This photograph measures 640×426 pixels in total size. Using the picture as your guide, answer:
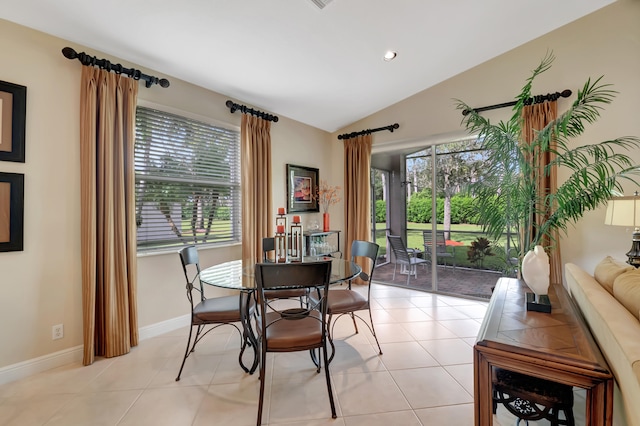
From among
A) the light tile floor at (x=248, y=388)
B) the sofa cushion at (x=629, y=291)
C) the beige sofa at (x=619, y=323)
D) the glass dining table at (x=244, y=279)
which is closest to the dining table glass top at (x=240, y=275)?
the glass dining table at (x=244, y=279)

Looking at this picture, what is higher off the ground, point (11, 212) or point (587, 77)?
point (587, 77)

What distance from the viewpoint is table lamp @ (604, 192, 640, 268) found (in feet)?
7.40

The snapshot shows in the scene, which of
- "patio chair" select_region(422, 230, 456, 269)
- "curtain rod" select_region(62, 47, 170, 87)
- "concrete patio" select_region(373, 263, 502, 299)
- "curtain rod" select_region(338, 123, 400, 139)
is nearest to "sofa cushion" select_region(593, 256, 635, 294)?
"concrete patio" select_region(373, 263, 502, 299)

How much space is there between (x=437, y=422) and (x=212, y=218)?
9.44 ft

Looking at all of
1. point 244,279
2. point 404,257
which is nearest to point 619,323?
point 244,279

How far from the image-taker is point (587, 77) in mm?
3033

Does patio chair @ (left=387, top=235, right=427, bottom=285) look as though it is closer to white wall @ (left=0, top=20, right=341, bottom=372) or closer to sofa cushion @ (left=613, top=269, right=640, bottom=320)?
sofa cushion @ (left=613, top=269, right=640, bottom=320)

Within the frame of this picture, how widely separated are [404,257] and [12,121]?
15.0ft

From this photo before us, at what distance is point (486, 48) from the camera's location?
3.33m

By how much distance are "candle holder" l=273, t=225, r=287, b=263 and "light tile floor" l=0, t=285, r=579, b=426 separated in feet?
2.77

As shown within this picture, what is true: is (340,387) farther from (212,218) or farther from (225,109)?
(225,109)

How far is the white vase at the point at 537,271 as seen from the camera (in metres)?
1.76

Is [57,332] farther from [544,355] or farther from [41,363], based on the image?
[544,355]

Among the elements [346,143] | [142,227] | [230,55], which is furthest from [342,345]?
[346,143]
